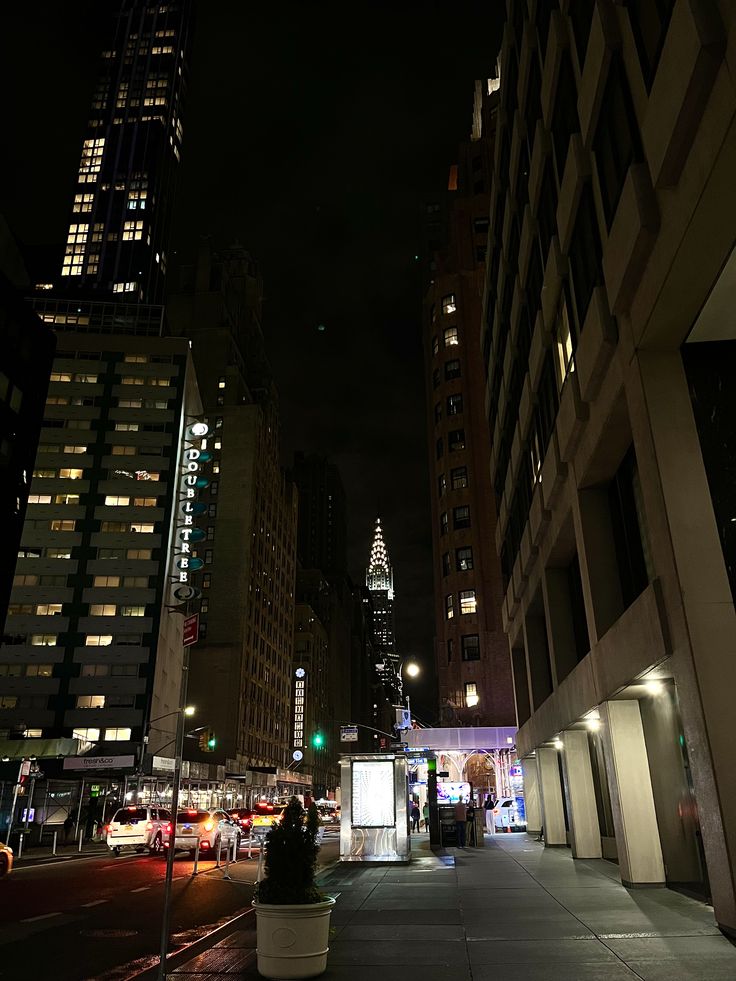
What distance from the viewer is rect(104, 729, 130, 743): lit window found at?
67000mm

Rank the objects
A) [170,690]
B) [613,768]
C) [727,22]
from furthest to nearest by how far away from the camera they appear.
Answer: [170,690], [613,768], [727,22]

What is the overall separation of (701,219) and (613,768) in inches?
446

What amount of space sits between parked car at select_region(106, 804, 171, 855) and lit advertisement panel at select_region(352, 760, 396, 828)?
9.89m

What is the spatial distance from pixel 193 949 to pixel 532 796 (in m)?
31.2

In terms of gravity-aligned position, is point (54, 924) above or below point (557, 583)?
below

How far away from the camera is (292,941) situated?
7.91 meters

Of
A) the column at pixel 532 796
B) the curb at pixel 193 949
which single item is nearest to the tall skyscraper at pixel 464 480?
the column at pixel 532 796

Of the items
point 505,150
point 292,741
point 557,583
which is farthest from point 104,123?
point 557,583

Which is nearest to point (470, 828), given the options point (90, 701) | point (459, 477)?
point (459, 477)

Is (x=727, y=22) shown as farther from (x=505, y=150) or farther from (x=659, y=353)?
(x=505, y=150)

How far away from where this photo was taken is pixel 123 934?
1177 cm

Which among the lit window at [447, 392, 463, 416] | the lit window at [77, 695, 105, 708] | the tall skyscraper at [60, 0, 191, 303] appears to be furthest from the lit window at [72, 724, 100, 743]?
the tall skyscraper at [60, 0, 191, 303]

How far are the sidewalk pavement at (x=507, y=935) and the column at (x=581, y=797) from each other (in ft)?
16.9

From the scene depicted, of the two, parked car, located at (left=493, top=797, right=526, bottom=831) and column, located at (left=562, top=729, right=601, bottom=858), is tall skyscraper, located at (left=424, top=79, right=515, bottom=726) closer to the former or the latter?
parked car, located at (left=493, top=797, right=526, bottom=831)
